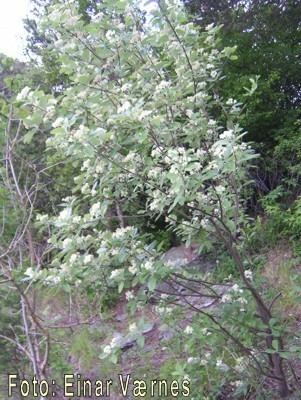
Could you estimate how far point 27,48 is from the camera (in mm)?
8766

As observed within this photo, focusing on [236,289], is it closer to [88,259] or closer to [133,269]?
[133,269]

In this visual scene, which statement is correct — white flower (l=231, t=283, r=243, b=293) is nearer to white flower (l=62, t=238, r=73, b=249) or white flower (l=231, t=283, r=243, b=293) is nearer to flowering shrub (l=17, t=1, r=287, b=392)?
flowering shrub (l=17, t=1, r=287, b=392)

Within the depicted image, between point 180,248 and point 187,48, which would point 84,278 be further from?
point 180,248

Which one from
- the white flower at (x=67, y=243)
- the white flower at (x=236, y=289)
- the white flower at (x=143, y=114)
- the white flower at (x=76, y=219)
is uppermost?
the white flower at (x=143, y=114)

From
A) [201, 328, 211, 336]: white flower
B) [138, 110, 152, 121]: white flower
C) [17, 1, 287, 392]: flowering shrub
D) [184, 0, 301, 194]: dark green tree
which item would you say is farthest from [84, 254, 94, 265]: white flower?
[184, 0, 301, 194]: dark green tree

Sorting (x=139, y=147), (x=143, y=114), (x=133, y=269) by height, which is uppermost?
(x=143, y=114)

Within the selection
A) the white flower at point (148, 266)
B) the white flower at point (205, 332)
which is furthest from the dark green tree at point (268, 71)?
the white flower at point (148, 266)

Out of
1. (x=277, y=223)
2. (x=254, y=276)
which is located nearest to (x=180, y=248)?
(x=277, y=223)

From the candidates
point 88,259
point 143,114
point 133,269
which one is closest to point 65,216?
point 88,259

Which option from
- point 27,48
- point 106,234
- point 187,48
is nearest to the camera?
point 106,234

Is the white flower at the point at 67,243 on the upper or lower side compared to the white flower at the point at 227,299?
upper

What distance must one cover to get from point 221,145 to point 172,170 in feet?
0.90

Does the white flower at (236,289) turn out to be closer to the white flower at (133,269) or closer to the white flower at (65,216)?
the white flower at (133,269)

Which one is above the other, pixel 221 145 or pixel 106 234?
pixel 221 145
